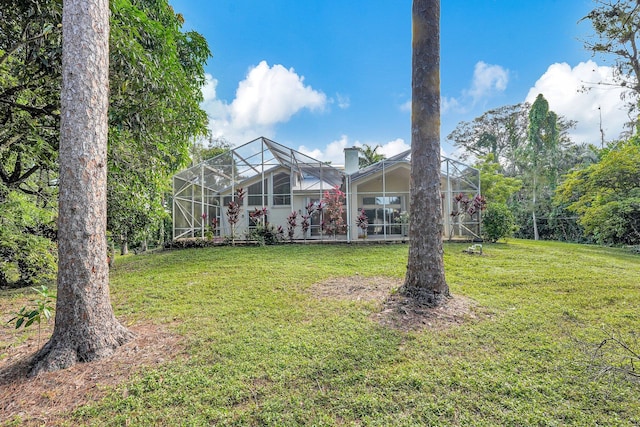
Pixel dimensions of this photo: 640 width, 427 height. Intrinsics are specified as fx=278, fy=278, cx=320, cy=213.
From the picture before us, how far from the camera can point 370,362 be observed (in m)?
2.75

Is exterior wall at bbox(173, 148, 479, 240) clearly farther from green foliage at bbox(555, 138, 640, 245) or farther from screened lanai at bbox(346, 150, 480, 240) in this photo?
green foliage at bbox(555, 138, 640, 245)

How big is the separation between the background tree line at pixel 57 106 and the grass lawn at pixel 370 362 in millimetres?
2174

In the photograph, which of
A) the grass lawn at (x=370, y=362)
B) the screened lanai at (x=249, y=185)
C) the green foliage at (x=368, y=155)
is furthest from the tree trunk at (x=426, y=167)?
the green foliage at (x=368, y=155)

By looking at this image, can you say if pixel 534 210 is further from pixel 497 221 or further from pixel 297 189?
pixel 297 189

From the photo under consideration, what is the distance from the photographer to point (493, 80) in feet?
53.4

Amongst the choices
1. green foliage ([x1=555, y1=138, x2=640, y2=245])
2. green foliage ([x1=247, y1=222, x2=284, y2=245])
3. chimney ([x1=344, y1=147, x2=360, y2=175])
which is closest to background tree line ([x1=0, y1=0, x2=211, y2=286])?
green foliage ([x1=247, y1=222, x2=284, y2=245])

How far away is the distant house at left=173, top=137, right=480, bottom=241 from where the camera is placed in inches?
520

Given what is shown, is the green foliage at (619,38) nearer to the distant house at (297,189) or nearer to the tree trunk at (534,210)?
the distant house at (297,189)

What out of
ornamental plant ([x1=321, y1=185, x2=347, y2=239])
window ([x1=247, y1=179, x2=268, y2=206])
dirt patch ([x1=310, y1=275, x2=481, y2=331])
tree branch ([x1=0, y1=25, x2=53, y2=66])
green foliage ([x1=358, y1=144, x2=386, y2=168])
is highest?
→ green foliage ([x1=358, y1=144, x2=386, y2=168])

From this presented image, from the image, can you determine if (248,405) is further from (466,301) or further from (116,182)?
(116,182)

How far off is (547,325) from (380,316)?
209 centimetres

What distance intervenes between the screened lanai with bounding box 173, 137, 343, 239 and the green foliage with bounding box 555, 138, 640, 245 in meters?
12.5

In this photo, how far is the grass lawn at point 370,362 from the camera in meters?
2.08

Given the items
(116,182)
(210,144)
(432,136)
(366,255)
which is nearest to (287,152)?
(366,255)
